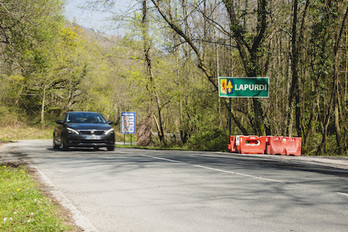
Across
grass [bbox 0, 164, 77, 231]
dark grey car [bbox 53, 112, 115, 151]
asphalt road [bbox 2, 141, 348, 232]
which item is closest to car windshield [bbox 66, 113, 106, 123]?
A: dark grey car [bbox 53, 112, 115, 151]

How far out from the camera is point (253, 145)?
18.1 metres

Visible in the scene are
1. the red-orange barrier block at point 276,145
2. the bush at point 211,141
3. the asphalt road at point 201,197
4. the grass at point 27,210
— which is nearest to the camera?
the grass at point 27,210

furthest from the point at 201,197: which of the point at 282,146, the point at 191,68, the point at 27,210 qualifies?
the point at 191,68

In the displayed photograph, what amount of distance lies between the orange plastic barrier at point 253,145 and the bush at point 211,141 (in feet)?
17.9

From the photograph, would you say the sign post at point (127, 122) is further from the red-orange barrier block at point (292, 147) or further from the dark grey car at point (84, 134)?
the red-orange barrier block at point (292, 147)

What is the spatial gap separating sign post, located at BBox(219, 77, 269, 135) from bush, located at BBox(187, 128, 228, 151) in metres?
4.33

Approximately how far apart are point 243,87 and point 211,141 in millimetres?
5950

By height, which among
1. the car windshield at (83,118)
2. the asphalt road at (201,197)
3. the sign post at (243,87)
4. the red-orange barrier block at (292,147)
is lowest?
the asphalt road at (201,197)

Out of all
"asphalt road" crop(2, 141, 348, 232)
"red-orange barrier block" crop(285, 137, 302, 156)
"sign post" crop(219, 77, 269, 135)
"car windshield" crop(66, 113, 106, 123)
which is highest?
"sign post" crop(219, 77, 269, 135)

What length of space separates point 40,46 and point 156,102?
46.6 ft

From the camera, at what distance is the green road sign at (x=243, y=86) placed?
67.8 feet

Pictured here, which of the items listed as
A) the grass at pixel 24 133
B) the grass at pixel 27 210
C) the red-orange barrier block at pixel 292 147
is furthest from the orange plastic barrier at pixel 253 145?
the grass at pixel 24 133

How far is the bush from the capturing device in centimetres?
2469

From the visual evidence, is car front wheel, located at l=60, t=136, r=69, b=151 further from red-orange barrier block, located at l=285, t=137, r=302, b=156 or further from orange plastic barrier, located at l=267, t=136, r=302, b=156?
red-orange barrier block, located at l=285, t=137, r=302, b=156
